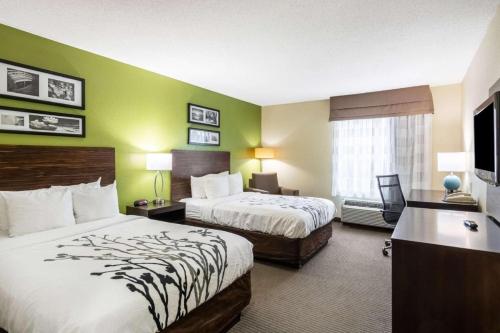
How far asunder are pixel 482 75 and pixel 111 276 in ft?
12.5

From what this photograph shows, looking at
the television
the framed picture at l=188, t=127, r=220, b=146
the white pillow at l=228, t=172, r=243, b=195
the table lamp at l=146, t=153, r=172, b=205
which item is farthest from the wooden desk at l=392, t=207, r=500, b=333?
the framed picture at l=188, t=127, r=220, b=146

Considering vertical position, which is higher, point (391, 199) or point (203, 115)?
point (203, 115)

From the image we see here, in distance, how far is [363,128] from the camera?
17.2 ft

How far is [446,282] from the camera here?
1.57 metres

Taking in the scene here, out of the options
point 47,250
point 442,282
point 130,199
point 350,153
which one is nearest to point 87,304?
point 47,250

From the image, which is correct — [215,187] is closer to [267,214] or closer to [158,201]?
[158,201]

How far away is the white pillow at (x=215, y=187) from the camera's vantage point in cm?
438

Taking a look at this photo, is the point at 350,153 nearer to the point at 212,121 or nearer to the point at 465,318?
the point at 212,121

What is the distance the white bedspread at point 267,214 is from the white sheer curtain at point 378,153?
1.57 meters

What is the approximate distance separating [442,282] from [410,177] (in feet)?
12.1

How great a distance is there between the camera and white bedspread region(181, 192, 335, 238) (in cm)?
323

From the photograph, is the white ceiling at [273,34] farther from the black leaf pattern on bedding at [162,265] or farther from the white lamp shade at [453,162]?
the black leaf pattern on bedding at [162,265]

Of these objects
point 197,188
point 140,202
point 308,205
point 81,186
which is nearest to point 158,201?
point 140,202

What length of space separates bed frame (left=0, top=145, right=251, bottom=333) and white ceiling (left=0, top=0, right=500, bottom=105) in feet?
3.94
